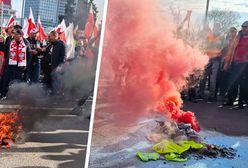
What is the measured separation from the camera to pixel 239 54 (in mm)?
1993

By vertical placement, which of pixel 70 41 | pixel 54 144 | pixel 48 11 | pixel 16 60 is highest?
pixel 48 11

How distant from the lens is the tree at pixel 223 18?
1939mm

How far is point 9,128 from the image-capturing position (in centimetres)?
205

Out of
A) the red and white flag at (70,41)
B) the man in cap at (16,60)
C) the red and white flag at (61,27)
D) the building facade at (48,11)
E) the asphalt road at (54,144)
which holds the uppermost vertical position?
the building facade at (48,11)

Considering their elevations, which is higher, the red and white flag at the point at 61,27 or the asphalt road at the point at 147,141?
the red and white flag at the point at 61,27

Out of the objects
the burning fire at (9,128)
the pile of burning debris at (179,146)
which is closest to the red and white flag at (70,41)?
the burning fire at (9,128)

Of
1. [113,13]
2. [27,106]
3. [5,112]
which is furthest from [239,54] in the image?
[5,112]

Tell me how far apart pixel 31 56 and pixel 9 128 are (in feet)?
1.51

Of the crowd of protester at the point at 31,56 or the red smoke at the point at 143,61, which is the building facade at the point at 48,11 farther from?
the red smoke at the point at 143,61

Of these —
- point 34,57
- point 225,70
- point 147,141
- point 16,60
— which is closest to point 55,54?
point 34,57

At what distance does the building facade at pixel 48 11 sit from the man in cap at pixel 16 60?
147 mm

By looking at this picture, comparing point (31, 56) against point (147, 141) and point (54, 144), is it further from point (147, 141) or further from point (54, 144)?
point (147, 141)

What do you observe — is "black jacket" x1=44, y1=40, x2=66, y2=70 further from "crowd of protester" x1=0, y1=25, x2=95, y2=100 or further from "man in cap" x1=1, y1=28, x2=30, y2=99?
"man in cap" x1=1, y1=28, x2=30, y2=99

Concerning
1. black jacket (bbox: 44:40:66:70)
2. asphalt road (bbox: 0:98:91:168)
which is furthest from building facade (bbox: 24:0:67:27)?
asphalt road (bbox: 0:98:91:168)
